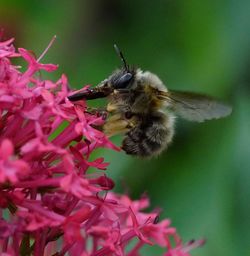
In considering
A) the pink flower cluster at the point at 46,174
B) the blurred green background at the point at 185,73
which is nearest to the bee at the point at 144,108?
the pink flower cluster at the point at 46,174

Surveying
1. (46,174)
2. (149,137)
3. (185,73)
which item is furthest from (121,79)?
(185,73)

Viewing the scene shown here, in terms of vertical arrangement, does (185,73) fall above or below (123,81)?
below

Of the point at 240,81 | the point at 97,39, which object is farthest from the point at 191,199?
the point at 97,39

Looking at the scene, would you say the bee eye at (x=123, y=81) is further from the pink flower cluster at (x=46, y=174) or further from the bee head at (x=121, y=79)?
the pink flower cluster at (x=46, y=174)

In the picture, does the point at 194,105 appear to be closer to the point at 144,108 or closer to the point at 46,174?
the point at 144,108

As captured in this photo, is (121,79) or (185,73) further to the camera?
(185,73)
